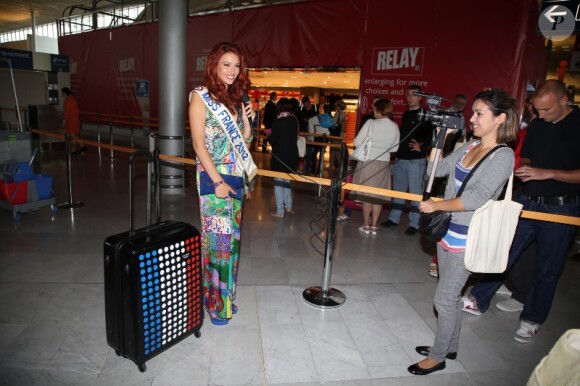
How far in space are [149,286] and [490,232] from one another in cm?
192

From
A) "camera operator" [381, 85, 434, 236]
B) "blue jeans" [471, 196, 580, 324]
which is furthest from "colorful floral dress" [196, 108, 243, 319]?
"camera operator" [381, 85, 434, 236]

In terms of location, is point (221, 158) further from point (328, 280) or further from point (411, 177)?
point (411, 177)

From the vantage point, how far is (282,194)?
5672mm

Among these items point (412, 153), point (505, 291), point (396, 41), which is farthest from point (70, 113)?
point (505, 291)

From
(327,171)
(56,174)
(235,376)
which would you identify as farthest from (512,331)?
(56,174)

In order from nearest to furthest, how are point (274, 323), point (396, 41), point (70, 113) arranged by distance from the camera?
point (274, 323) < point (396, 41) < point (70, 113)

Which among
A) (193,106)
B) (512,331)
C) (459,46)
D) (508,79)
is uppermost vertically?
(459,46)

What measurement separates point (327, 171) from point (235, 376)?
8.06 meters

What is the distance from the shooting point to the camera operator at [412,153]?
193 inches

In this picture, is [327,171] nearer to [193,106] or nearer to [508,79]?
[508,79]

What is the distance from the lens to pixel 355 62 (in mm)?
7801

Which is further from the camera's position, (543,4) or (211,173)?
(543,4)

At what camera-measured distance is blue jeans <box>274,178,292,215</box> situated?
5.62m

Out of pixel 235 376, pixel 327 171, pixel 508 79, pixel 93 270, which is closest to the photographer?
pixel 235 376
